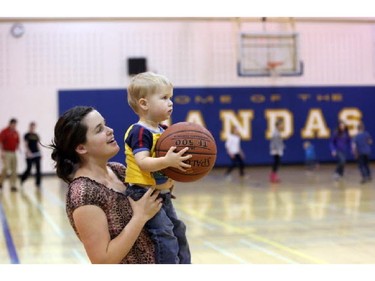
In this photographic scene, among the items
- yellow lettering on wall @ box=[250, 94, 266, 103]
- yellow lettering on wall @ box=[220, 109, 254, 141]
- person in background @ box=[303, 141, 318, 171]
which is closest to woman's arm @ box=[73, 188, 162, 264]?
person in background @ box=[303, 141, 318, 171]

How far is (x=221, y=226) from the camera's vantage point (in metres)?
9.06

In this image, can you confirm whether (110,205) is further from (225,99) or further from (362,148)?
(225,99)

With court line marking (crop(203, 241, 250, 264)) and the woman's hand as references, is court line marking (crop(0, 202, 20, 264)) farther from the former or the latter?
the woman's hand

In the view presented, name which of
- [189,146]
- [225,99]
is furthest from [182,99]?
[189,146]

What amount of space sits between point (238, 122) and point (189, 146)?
18.4 metres

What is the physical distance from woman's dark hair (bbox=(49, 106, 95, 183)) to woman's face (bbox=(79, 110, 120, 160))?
0.02m

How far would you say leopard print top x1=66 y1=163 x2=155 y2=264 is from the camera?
2.42 meters

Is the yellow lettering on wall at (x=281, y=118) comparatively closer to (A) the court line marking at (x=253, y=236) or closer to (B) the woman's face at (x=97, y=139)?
(A) the court line marking at (x=253, y=236)

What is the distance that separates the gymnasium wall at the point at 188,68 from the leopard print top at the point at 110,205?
1565 centimetres

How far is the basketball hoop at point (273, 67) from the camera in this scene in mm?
19781

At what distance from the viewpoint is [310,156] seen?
799 inches

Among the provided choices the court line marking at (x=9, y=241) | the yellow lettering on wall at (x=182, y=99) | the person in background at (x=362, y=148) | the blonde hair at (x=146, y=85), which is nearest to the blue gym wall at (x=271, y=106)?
the yellow lettering on wall at (x=182, y=99)
